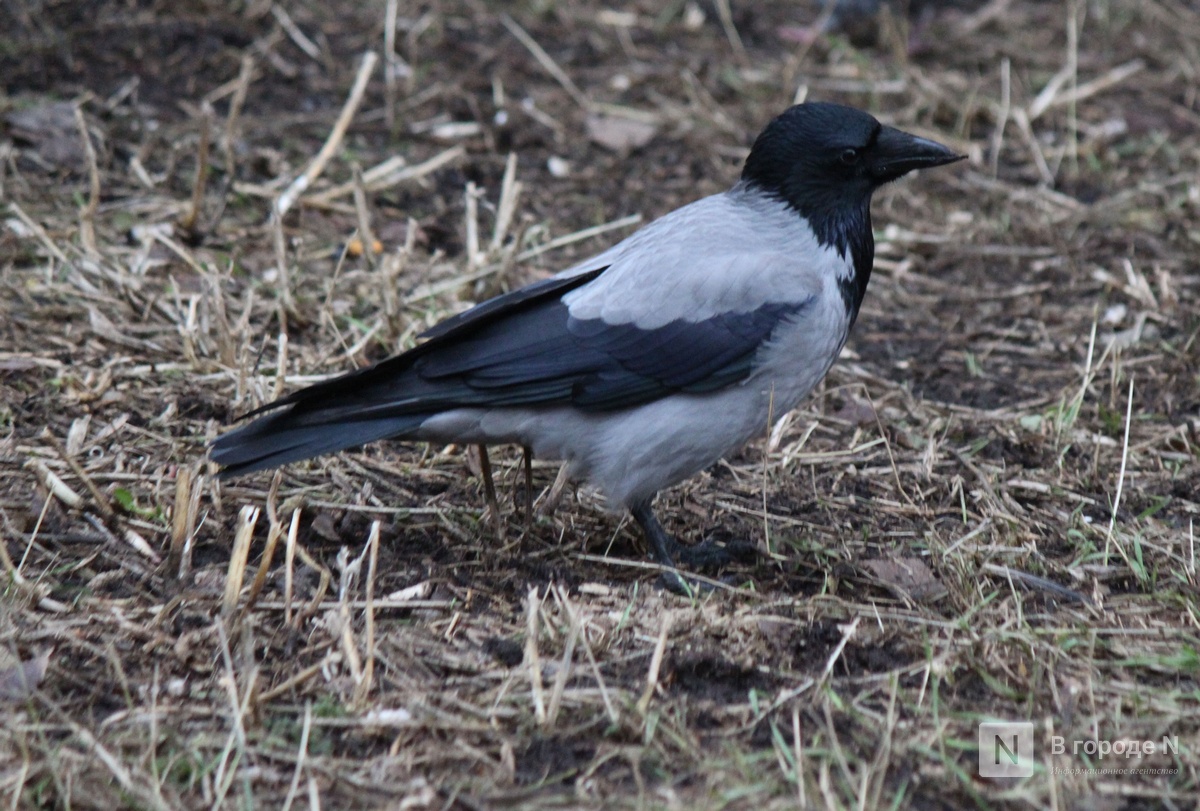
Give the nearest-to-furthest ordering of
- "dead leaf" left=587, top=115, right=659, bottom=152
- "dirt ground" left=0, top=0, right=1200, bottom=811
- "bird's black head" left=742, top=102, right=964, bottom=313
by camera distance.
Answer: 1. "dirt ground" left=0, top=0, right=1200, bottom=811
2. "bird's black head" left=742, top=102, right=964, bottom=313
3. "dead leaf" left=587, top=115, right=659, bottom=152

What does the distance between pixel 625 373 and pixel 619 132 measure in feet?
12.8

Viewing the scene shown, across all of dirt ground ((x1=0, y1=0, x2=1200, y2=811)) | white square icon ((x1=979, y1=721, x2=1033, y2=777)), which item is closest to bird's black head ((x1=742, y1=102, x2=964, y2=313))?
dirt ground ((x1=0, y1=0, x2=1200, y2=811))

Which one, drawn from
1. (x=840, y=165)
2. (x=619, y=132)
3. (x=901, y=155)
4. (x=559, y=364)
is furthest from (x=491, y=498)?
(x=619, y=132)

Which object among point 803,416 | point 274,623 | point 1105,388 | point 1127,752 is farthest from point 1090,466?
point 274,623

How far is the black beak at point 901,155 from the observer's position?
502 cm

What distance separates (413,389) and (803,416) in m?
1.87

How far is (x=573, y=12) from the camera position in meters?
9.49

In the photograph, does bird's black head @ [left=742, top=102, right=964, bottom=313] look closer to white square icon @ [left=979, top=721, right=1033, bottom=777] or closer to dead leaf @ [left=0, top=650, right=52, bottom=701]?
white square icon @ [left=979, top=721, right=1033, bottom=777]

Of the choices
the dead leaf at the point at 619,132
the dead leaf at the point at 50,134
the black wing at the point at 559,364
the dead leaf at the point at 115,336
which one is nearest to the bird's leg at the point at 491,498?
the black wing at the point at 559,364

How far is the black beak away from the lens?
→ 5016 millimetres

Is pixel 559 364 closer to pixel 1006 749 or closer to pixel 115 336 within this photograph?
pixel 1006 749

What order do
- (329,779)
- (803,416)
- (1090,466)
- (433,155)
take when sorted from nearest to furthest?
(329,779)
(1090,466)
(803,416)
(433,155)

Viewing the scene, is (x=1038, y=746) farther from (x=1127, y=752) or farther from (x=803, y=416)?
(x=803, y=416)

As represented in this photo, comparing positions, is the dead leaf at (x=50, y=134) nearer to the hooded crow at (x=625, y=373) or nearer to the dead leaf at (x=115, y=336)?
the dead leaf at (x=115, y=336)
